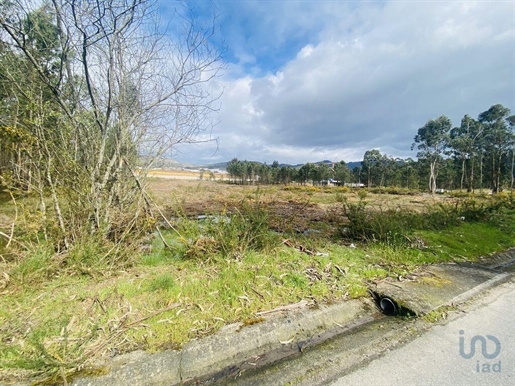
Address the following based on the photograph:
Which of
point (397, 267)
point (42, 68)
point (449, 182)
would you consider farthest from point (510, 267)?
point (449, 182)

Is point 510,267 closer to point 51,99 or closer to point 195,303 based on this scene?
point 195,303

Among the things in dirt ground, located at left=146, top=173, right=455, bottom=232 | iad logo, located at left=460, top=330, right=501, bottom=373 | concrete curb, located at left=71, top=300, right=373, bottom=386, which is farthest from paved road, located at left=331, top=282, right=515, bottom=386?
dirt ground, located at left=146, top=173, right=455, bottom=232

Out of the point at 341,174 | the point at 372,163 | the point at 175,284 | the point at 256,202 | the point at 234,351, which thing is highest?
the point at 372,163

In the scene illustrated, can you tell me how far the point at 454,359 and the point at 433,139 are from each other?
1450 inches

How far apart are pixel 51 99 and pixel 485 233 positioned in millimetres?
8984

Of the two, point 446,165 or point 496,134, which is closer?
point 496,134

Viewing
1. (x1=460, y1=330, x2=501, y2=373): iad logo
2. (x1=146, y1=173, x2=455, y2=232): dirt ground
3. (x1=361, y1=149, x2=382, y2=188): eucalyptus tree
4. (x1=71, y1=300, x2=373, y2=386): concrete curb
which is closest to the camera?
(x1=71, y1=300, x2=373, y2=386): concrete curb

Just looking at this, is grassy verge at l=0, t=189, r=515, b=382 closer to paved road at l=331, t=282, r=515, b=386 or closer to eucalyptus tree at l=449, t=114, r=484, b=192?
paved road at l=331, t=282, r=515, b=386

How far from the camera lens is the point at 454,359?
5.66ft

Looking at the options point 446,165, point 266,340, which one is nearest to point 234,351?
point 266,340

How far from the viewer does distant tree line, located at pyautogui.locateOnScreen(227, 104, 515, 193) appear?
28.9 metres

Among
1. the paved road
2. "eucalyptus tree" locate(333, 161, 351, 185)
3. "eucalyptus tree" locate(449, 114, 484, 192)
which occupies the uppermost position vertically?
"eucalyptus tree" locate(449, 114, 484, 192)

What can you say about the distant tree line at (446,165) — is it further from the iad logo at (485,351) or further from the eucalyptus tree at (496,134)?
the iad logo at (485,351)

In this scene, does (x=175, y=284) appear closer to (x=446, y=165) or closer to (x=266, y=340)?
(x=266, y=340)
